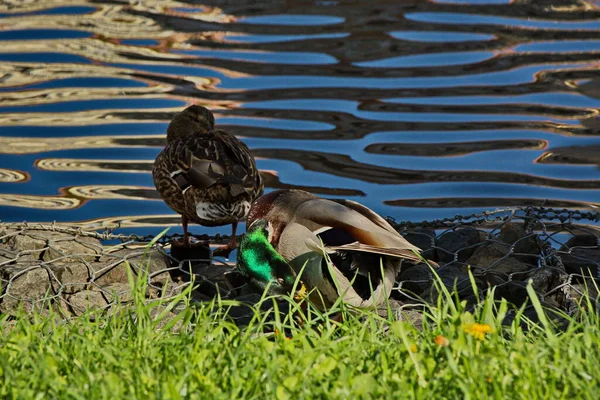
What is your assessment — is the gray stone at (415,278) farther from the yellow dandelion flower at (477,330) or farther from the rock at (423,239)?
the yellow dandelion flower at (477,330)

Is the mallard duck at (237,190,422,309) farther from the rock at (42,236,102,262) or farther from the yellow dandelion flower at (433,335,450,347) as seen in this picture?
the rock at (42,236,102,262)

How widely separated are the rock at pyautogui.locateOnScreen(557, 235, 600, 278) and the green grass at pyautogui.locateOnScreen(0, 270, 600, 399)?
222cm

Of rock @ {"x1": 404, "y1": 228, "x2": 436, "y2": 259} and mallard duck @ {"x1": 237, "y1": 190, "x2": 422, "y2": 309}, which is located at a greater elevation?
mallard duck @ {"x1": 237, "y1": 190, "x2": 422, "y2": 309}

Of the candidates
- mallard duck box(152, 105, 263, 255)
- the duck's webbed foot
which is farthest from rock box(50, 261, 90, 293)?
the duck's webbed foot

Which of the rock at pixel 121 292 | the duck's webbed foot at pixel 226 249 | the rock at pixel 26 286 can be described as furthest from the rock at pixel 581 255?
the rock at pixel 26 286

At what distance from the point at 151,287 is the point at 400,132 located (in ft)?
12.2

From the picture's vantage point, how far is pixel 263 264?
398 cm

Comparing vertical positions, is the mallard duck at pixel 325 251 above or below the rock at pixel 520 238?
above

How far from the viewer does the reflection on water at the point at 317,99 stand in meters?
7.44

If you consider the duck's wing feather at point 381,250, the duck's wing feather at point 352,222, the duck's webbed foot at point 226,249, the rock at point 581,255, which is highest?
the duck's wing feather at point 352,222

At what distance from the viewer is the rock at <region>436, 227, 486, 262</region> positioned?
18.7 feet

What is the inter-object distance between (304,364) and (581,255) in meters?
3.14

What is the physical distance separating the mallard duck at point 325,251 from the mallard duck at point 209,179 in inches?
62.4

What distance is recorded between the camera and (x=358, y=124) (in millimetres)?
→ 8547
